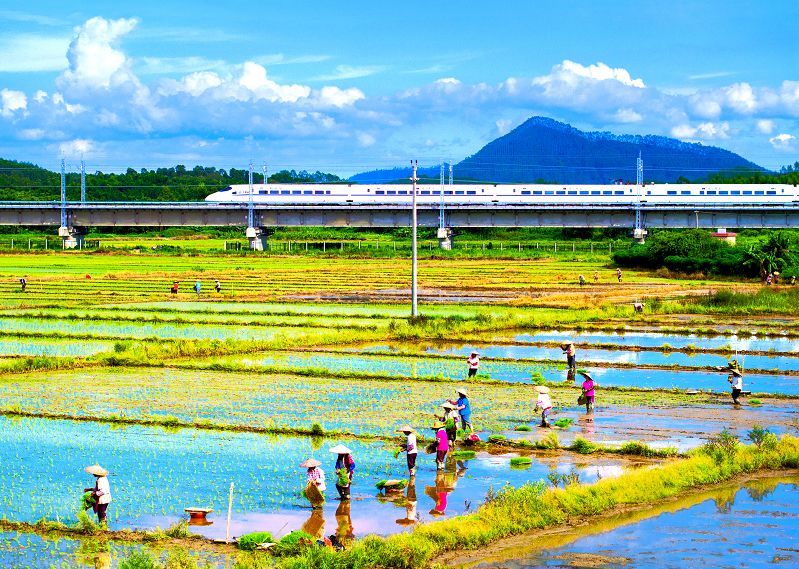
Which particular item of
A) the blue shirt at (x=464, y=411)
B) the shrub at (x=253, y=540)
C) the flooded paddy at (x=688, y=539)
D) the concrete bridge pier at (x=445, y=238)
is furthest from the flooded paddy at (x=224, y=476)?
the concrete bridge pier at (x=445, y=238)

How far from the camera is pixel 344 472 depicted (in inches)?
548

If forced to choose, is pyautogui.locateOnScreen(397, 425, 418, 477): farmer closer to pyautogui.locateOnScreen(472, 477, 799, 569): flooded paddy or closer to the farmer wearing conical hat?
pyautogui.locateOnScreen(472, 477, 799, 569): flooded paddy

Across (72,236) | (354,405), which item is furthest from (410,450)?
(72,236)

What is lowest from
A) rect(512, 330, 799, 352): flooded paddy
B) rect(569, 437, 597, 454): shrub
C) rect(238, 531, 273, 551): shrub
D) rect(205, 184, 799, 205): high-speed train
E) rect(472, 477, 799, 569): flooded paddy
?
rect(472, 477, 799, 569): flooded paddy

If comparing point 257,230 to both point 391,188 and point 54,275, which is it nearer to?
point 391,188

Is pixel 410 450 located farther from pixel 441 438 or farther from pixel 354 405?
pixel 354 405

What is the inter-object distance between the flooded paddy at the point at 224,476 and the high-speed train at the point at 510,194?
227 ft

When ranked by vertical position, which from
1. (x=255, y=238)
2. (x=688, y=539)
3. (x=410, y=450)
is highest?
(x=255, y=238)

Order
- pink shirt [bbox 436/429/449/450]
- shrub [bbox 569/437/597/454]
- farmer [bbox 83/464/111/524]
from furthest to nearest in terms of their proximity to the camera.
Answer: shrub [bbox 569/437/597/454]
pink shirt [bbox 436/429/449/450]
farmer [bbox 83/464/111/524]

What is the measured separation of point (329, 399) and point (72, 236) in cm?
7360

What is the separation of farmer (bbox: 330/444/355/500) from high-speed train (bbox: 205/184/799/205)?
71.8m

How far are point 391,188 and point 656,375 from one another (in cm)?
6583

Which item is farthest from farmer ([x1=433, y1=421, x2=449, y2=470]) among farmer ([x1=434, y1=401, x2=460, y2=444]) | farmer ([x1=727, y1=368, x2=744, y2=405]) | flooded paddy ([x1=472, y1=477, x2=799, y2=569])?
farmer ([x1=727, y1=368, x2=744, y2=405])

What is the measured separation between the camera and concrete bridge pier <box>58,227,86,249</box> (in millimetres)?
89312
